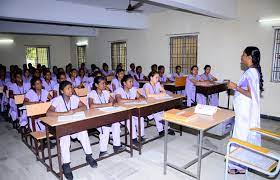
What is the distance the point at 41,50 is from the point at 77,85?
7200 mm

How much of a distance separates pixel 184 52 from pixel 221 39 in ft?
4.75

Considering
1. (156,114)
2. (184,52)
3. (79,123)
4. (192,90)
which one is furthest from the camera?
(184,52)

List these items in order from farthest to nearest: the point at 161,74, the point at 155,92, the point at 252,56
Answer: the point at 161,74 < the point at 155,92 < the point at 252,56

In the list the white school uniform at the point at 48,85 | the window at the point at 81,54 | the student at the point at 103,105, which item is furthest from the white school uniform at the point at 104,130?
the window at the point at 81,54

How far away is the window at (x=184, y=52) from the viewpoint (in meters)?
7.42

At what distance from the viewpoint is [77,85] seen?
6469 millimetres

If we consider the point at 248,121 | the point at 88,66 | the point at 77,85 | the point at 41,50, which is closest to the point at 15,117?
the point at 77,85

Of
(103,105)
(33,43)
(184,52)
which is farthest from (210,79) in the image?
(33,43)

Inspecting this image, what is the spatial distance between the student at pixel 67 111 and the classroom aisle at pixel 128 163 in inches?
7.1

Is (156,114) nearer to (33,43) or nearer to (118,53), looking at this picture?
(118,53)

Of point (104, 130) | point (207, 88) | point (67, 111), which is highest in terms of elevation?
point (207, 88)

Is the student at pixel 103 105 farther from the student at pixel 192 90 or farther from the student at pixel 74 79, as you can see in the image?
the student at pixel 192 90

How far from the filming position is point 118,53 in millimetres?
10375

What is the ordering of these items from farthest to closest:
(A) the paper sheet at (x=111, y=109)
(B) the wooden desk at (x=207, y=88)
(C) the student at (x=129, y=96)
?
(B) the wooden desk at (x=207, y=88) → (C) the student at (x=129, y=96) → (A) the paper sheet at (x=111, y=109)
